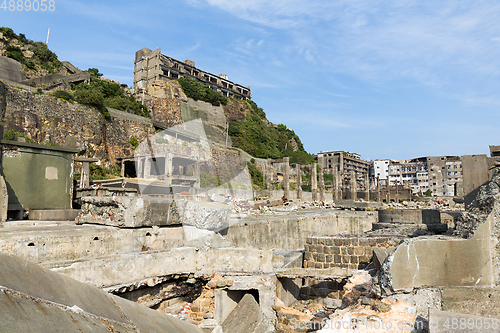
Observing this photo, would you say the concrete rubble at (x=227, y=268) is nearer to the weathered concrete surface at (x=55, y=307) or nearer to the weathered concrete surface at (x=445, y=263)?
the weathered concrete surface at (x=445, y=263)

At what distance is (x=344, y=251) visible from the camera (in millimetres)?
8445

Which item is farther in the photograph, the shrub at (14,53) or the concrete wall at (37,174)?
the shrub at (14,53)

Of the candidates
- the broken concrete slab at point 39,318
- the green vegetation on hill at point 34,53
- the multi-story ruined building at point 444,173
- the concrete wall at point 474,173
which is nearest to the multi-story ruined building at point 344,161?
the multi-story ruined building at point 444,173

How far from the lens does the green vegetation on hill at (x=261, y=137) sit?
4988cm

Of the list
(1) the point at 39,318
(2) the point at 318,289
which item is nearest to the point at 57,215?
(1) the point at 39,318

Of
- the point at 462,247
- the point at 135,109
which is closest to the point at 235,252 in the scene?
the point at 462,247

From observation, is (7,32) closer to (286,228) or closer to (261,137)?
(286,228)

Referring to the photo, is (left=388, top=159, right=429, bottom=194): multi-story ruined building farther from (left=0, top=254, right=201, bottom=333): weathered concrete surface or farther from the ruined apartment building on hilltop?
(left=0, top=254, right=201, bottom=333): weathered concrete surface

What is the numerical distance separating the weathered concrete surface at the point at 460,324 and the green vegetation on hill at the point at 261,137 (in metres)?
45.3

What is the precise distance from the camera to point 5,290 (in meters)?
1.40

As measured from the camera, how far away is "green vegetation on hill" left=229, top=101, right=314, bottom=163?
1964 inches

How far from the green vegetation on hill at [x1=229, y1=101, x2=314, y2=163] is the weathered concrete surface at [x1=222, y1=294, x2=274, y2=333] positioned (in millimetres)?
43824

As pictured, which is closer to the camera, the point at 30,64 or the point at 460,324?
the point at 460,324

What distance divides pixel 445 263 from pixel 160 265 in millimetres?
3831
